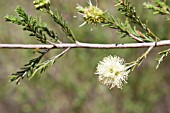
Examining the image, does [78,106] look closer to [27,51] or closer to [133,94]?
[133,94]

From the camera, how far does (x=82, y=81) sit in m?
3.61

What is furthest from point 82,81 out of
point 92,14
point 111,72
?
point 92,14

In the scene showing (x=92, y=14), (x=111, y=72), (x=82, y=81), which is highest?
(x=92, y=14)

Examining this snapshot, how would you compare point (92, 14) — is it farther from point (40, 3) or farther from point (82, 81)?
point (82, 81)

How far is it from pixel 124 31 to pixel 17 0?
3.44m

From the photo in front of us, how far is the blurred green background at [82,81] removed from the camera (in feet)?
11.1

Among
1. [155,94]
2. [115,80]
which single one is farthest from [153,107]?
[115,80]

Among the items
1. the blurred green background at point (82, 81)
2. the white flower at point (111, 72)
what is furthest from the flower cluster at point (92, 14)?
the blurred green background at point (82, 81)

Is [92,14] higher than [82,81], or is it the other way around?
[92,14]

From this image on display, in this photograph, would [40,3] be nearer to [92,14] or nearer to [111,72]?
[92,14]

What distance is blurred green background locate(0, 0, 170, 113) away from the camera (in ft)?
11.1

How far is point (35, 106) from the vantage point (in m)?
3.65

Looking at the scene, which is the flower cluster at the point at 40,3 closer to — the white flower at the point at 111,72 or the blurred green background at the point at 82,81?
the white flower at the point at 111,72

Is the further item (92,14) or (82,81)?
(82,81)
